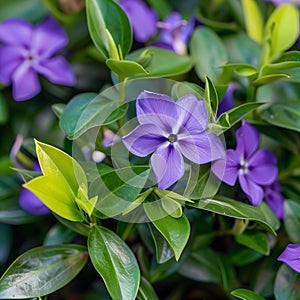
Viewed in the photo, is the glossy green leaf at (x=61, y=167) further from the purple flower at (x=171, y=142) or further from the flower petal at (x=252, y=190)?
the flower petal at (x=252, y=190)

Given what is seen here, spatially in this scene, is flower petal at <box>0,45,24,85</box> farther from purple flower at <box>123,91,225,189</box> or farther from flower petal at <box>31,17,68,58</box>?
purple flower at <box>123,91,225,189</box>

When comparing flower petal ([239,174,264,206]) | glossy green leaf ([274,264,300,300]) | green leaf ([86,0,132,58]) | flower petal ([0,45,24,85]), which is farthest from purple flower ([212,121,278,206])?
flower petal ([0,45,24,85])

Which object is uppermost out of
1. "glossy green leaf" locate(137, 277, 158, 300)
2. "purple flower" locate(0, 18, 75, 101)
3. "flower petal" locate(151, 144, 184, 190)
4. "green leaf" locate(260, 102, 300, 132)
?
"flower petal" locate(151, 144, 184, 190)

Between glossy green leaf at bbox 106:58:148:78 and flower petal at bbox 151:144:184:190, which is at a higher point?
glossy green leaf at bbox 106:58:148:78

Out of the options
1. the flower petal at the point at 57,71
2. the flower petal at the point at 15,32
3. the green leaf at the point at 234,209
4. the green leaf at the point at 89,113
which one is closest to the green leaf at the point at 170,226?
the green leaf at the point at 234,209

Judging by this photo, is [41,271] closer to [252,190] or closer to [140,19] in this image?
[252,190]

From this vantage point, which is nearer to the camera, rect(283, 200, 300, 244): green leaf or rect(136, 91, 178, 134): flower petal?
rect(136, 91, 178, 134): flower petal
